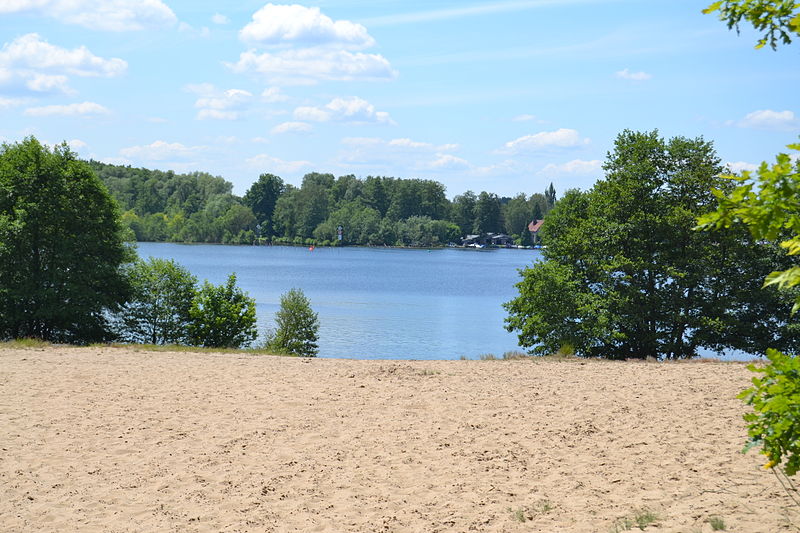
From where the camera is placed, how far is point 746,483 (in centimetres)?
842

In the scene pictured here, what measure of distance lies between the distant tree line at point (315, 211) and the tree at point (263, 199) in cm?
23

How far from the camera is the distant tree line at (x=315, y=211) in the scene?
162 metres

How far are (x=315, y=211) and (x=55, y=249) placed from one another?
14325 cm

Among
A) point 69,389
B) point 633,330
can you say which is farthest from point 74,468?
point 633,330

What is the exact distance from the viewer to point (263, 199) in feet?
567

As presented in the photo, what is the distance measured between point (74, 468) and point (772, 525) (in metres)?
8.42

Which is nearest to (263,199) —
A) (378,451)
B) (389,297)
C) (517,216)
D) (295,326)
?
(517,216)

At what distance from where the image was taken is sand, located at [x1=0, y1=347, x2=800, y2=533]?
8.21 meters

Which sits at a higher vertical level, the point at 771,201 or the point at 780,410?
the point at 771,201

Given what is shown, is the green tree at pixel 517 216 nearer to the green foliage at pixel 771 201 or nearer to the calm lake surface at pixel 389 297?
the calm lake surface at pixel 389 297

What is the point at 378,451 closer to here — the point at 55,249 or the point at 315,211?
the point at 55,249

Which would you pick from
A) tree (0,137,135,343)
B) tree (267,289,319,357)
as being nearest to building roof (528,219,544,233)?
tree (267,289,319,357)

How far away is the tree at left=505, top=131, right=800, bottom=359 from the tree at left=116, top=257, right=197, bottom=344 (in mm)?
13351

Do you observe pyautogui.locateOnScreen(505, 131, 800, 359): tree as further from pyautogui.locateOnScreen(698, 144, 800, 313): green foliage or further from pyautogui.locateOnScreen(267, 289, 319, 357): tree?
pyautogui.locateOnScreen(698, 144, 800, 313): green foliage
